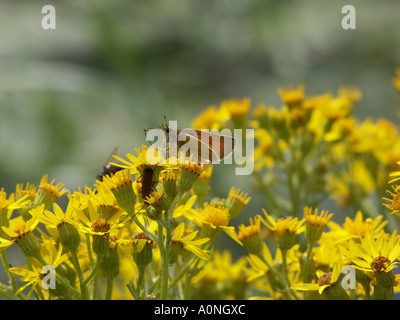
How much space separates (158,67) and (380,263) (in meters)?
3.71

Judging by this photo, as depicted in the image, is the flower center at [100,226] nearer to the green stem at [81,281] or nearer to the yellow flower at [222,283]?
the green stem at [81,281]

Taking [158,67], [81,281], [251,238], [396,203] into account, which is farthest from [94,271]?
[158,67]

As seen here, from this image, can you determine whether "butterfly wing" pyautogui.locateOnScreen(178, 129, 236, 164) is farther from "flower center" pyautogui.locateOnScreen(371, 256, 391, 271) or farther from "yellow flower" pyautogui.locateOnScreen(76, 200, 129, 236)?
"flower center" pyautogui.locateOnScreen(371, 256, 391, 271)

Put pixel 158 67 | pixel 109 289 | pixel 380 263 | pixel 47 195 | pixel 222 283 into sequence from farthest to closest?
pixel 158 67
pixel 222 283
pixel 47 195
pixel 109 289
pixel 380 263

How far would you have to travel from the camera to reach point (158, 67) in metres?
4.60

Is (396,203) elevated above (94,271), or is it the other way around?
(396,203)

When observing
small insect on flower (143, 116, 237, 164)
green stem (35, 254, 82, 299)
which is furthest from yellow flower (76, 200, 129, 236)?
small insect on flower (143, 116, 237, 164)

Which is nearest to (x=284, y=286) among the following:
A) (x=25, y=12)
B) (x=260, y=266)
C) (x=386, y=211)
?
(x=260, y=266)

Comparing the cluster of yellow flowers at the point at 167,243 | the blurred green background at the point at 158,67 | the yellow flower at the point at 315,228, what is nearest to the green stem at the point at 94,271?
the cluster of yellow flowers at the point at 167,243

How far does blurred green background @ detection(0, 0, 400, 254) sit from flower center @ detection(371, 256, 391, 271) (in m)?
2.13

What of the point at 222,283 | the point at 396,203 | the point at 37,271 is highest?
the point at 396,203

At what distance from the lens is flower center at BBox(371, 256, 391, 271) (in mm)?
Answer: 1068

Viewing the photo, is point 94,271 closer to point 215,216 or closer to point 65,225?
point 65,225

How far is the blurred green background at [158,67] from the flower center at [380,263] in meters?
2.13
